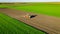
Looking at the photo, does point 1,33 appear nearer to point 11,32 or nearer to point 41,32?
point 11,32

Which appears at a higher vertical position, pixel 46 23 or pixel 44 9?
pixel 44 9

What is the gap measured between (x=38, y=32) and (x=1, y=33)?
324 cm

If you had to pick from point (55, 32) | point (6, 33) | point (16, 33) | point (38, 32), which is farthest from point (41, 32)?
point (6, 33)

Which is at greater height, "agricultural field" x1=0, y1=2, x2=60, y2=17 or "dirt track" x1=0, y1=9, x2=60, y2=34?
"agricultural field" x1=0, y1=2, x2=60, y2=17

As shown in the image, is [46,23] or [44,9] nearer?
[46,23]

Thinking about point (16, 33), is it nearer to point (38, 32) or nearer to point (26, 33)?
point (26, 33)

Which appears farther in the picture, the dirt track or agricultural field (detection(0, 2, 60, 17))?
agricultural field (detection(0, 2, 60, 17))

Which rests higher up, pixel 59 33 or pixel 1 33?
pixel 59 33

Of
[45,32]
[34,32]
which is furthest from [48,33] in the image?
[34,32]

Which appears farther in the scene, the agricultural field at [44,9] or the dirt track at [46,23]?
the agricultural field at [44,9]

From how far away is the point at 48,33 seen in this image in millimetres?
13227

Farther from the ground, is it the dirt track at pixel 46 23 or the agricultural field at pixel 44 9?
the agricultural field at pixel 44 9

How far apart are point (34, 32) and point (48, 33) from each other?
1.22m

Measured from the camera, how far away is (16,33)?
13117 millimetres
